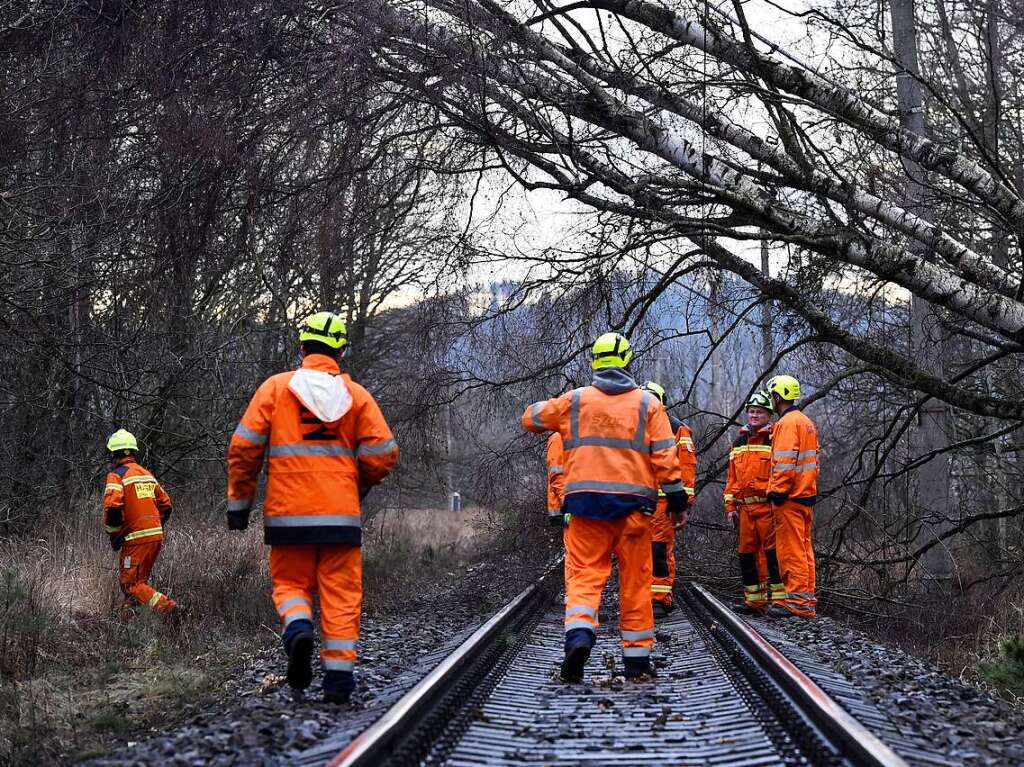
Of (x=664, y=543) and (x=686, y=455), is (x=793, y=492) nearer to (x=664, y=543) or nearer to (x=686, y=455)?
(x=686, y=455)

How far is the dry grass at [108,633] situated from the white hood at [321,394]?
1.93 metres

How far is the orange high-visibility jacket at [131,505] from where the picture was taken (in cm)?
1076

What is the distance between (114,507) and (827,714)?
8008mm

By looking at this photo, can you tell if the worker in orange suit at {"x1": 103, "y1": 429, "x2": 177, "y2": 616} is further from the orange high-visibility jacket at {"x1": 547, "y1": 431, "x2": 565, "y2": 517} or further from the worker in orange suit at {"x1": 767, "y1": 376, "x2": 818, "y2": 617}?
the worker in orange suit at {"x1": 767, "y1": 376, "x2": 818, "y2": 617}

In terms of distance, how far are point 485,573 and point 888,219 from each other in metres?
8.90

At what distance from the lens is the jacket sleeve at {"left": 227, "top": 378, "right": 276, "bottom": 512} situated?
6.11 meters

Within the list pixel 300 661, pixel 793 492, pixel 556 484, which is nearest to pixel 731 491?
pixel 793 492

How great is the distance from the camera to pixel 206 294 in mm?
16188

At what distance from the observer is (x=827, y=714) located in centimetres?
492

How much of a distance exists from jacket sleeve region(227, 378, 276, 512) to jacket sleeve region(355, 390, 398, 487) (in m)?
0.53

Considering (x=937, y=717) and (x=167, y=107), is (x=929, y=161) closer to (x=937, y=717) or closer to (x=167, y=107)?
(x=937, y=717)

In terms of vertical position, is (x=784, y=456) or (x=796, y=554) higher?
(x=784, y=456)

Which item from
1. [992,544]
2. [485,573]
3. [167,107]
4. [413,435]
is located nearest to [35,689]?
[167,107]

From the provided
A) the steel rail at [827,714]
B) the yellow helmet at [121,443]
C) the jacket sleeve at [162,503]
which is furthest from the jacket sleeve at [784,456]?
the yellow helmet at [121,443]
